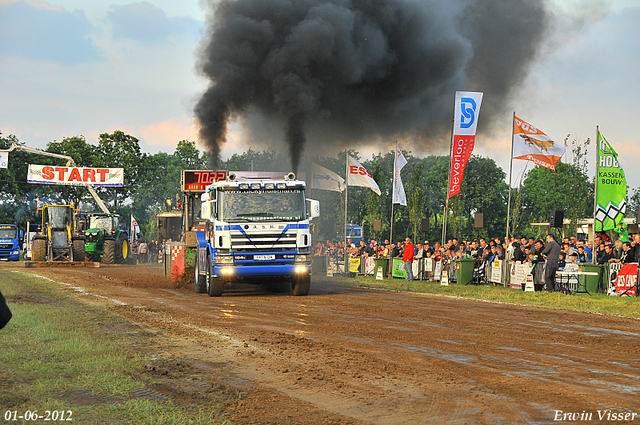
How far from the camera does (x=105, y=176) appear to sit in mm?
44188

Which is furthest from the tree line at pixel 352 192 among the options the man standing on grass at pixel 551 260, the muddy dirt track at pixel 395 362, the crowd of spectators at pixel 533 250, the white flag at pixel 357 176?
the muddy dirt track at pixel 395 362

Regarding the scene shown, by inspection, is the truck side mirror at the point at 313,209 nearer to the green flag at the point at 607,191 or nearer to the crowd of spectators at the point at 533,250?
the crowd of spectators at the point at 533,250

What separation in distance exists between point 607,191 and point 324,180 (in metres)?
14.8

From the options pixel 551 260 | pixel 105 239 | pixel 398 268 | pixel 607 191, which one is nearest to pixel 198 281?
pixel 551 260

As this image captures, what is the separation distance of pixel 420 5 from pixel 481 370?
25481 mm

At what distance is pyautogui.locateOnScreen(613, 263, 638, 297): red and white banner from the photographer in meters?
17.1

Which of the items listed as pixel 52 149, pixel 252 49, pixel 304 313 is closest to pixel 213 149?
pixel 252 49

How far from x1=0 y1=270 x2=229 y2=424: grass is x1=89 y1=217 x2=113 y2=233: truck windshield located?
92.3ft

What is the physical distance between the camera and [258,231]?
54.0 feet

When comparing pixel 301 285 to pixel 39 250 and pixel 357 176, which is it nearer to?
pixel 357 176

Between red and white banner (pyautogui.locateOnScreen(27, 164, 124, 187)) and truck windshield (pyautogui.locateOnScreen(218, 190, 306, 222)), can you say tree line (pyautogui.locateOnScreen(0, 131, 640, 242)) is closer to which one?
red and white banner (pyautogui.locateOnScreen(27, 164, 124, 187))

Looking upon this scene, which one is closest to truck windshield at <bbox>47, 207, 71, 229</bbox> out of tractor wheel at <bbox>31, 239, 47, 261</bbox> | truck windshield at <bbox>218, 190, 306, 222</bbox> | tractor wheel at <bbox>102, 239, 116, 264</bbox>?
tractor wheel at <bbox>31, 239, 47, 261</bbox>

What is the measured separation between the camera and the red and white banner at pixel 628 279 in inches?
674

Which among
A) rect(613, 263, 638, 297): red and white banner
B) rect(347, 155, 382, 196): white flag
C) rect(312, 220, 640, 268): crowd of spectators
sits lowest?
rect(613, 263, 638, 297): red and white banner
